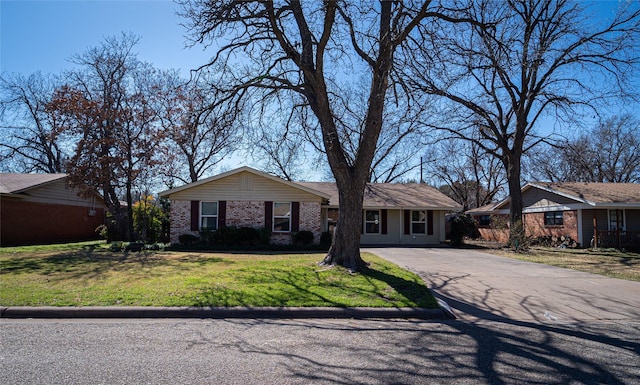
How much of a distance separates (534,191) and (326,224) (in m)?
15.5

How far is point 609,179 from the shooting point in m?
41.9

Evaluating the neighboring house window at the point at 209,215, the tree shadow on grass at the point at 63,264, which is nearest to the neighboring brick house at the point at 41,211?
the neighboring house window at the point at 209,215


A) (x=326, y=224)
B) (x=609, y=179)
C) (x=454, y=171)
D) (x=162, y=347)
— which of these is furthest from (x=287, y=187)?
(x=609, y=179)

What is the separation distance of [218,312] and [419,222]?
65.9ft

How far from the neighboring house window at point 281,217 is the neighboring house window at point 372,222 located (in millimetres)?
6178

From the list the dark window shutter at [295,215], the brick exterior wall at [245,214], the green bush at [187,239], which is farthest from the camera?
the dark window shutter at [295,215]

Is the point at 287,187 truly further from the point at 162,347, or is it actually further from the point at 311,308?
the point at 162,347

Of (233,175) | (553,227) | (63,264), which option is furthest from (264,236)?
(553,227)

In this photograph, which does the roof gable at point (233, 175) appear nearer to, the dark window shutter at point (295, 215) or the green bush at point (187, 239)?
the dark window shutter at point (295, 215)

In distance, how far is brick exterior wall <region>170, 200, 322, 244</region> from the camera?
20266mm

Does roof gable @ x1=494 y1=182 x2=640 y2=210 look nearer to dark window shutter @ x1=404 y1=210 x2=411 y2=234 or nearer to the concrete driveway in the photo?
dark window shutter @ x1=404 y1=210 x2=411 y2=234

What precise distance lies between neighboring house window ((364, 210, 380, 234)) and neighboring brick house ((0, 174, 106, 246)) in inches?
632

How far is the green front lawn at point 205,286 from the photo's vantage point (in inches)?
278

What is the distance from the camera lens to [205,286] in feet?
26.9
